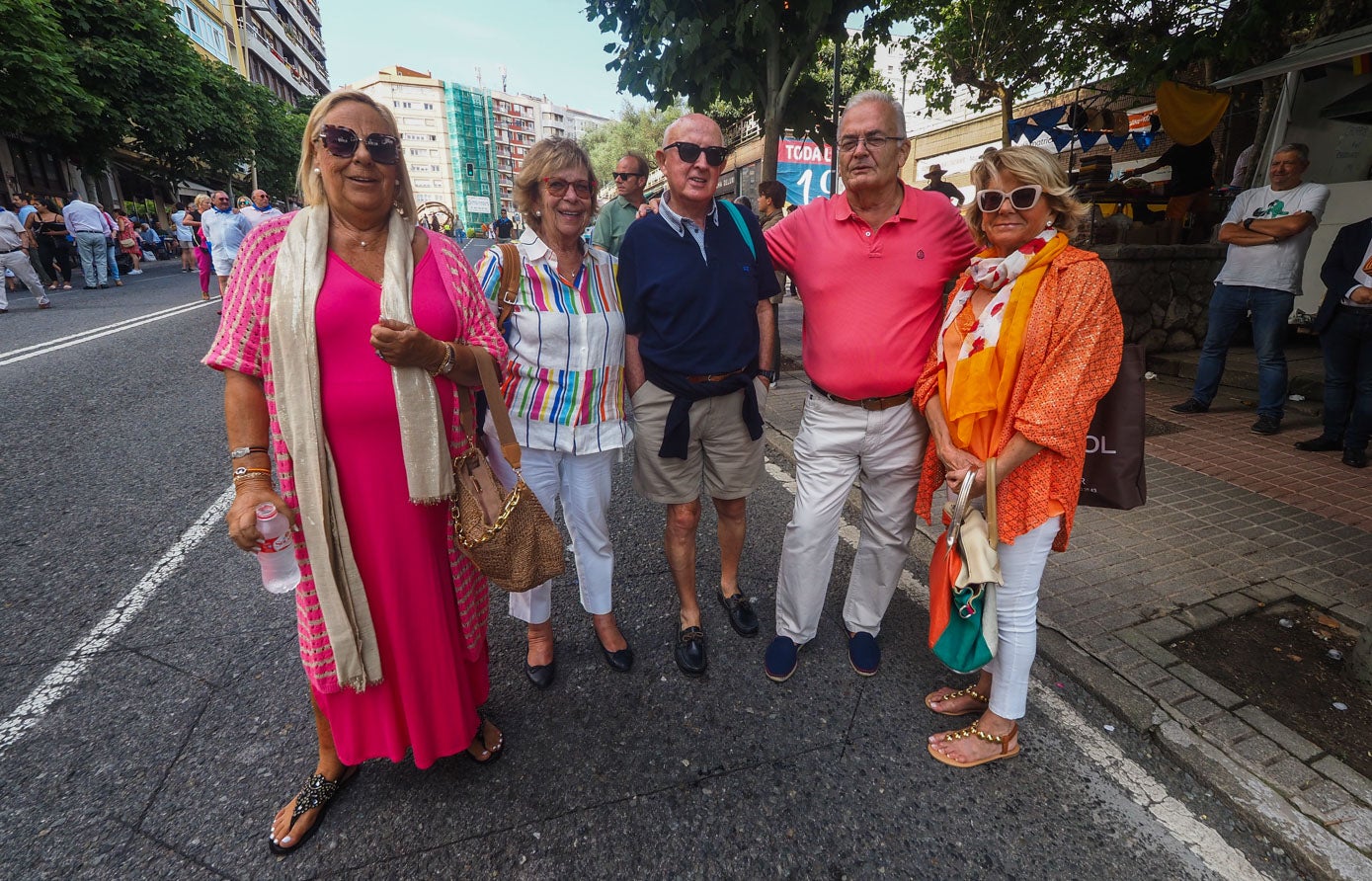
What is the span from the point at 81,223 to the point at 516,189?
16.5 meters

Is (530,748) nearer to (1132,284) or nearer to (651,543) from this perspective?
(651,543)

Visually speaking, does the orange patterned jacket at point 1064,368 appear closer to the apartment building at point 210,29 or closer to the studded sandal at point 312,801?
the studded sandal at point 312,801

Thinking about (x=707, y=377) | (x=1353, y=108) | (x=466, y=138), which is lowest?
(x=707, y=377)

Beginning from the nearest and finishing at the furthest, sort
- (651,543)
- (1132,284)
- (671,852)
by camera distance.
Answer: (671,852)
(651,543)
(1132,284)

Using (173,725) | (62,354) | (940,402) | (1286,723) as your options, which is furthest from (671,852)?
(62,354)

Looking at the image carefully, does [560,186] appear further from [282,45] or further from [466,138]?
[466,138]

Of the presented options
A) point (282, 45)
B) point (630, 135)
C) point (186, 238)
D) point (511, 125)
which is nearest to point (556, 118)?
point (511, 125)

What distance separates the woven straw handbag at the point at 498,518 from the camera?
75.9 inches

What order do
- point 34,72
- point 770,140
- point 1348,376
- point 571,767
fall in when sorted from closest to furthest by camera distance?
point 571,767 → point 1348,376 → point 770,140 → point 34,72

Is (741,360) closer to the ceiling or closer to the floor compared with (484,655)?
closer to the ceiling

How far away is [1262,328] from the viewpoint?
206 inches

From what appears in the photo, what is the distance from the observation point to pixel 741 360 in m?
2.63

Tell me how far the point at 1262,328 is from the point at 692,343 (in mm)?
5382

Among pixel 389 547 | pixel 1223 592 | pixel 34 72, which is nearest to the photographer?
pixel 389 547
